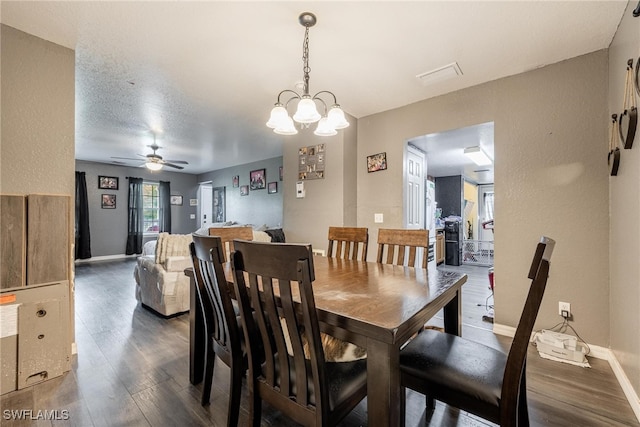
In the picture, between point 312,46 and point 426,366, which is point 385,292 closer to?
point 426,366

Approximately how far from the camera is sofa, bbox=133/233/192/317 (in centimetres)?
288

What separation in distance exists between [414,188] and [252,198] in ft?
14.3

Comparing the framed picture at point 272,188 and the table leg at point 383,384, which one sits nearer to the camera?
the table leg at point 383,384

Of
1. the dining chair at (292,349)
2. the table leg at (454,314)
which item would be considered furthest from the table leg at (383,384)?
the table leg at (454,314)

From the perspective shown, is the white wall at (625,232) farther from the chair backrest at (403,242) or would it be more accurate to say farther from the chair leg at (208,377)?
the chair leg at (208,377)

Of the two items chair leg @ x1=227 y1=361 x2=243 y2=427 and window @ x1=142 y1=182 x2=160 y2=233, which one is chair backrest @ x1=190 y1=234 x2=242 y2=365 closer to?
chair leg @ x1=227 y1=361 x2=243 y2=427

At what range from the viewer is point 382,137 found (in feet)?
11.5

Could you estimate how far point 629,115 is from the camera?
157 cm

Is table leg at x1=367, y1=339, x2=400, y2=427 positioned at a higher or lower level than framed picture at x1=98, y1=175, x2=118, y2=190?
lower

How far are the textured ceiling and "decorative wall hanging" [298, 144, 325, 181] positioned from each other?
2.49 feet

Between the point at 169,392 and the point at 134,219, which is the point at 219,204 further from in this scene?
the point at 169,392

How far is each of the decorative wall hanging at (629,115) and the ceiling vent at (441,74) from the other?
1107mm

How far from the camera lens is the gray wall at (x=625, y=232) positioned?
1.55m

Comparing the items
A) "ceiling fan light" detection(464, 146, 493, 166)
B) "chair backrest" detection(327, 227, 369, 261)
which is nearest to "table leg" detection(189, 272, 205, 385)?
"chair backrest" detection(327, 227, 369, 261)
